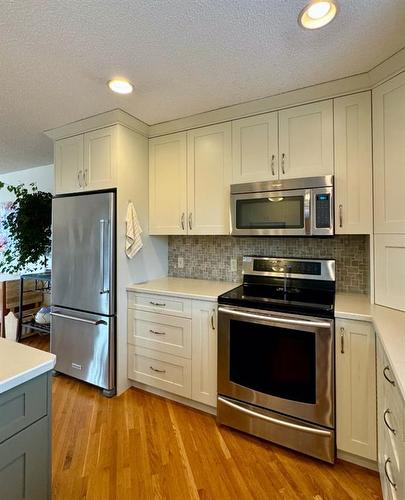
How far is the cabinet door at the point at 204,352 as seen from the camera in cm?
207

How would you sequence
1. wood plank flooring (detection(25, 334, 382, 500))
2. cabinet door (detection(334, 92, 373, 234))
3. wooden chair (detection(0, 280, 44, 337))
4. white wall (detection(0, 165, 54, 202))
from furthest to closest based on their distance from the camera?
white wall (detection(0, 165, 54, 202)) < wooden chair (detection(0, 280, 44, 337)) < cabinet door (detection(334, 92, 373, 234)) < wood plank flooring (detection(25, 334, 382, 500))

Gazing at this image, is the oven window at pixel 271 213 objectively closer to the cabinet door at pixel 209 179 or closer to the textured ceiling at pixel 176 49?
the cabinet door at pixel 209 179

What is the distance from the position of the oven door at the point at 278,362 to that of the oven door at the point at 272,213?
643 mm

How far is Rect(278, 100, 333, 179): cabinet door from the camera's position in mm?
1953

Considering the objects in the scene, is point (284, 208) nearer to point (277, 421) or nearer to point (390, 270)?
point (390, 270)

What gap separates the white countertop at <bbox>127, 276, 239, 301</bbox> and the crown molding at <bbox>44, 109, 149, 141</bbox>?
4.68 feet

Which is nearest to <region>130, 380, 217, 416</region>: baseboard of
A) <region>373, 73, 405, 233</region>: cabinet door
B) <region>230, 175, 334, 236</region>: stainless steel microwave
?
<region>230, 175, 334, 236</region>: stainless steel microwave

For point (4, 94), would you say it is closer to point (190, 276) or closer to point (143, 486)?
point (190, 276)

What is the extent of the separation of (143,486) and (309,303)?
4.66 feet

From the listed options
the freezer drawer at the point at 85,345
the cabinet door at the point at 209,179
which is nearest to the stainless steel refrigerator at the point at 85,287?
the freezer drawer at the point at 85,345

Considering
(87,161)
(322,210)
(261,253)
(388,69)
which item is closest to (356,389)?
(322,210)

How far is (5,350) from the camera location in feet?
3.65

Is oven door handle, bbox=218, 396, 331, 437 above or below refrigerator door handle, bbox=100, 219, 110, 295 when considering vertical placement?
below

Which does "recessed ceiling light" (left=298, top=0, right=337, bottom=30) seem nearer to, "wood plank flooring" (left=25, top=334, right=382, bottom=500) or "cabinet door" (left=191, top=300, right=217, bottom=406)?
"cabinet door" (left=191, top=300, right=217, bottom=406)
